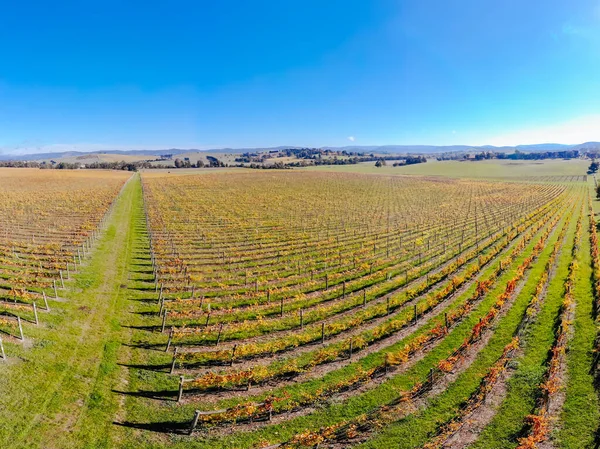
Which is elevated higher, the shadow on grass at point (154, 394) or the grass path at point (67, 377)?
the grass path at point (67, 377)

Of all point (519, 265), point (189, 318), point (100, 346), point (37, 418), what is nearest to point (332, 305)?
point (189, 318)

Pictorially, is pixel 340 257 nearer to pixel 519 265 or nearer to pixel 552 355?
pixel 519 265

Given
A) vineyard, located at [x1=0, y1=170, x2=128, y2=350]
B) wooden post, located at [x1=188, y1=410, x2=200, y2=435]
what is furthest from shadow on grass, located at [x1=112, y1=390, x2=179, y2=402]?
vineyard, located at [x1=0, y1=170, x2=128, y2=350]

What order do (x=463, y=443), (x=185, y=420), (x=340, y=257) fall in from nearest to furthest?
(x=463, y=443)
(x=185, y=420)
(x=340, y=257)

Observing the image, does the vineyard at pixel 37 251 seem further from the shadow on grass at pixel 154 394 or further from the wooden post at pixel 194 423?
the wooden post at pixel 194 423

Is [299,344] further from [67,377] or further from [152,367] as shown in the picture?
[67,377]

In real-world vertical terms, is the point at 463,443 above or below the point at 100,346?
below

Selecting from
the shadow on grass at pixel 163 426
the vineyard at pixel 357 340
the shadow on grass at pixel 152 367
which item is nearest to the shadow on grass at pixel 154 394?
the vineyard at pixel 357 340
